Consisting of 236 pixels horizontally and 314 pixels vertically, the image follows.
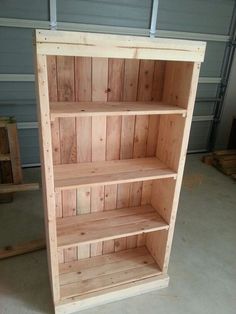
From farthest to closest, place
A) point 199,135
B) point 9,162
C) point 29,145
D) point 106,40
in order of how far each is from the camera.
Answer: point 199,135, point 29,145, point 9,162, point 106,40

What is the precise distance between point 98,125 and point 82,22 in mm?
2114

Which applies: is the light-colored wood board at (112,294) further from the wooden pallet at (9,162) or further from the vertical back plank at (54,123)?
the wooden pallet at (9,162)

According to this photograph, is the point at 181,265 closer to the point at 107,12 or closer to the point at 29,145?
the point at 29,145

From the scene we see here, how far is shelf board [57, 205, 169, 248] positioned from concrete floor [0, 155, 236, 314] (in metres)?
0.51

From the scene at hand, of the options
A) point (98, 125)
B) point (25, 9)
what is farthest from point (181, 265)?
point (25, 9)

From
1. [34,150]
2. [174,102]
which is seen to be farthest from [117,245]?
[34,150]

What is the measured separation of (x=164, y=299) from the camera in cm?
170

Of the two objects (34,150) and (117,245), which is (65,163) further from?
(34,150)

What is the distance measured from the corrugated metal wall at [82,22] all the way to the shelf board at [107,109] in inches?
80.7

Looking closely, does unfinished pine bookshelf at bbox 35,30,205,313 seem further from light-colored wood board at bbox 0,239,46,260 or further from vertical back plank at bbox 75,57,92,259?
light-colored wood board at bbox 0,239,46,260

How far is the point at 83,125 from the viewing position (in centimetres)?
145

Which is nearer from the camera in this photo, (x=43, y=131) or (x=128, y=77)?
(x=43, y=131)

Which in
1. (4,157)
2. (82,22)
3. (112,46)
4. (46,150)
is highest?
(82,22)

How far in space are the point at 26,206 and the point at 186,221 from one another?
1635 mm
